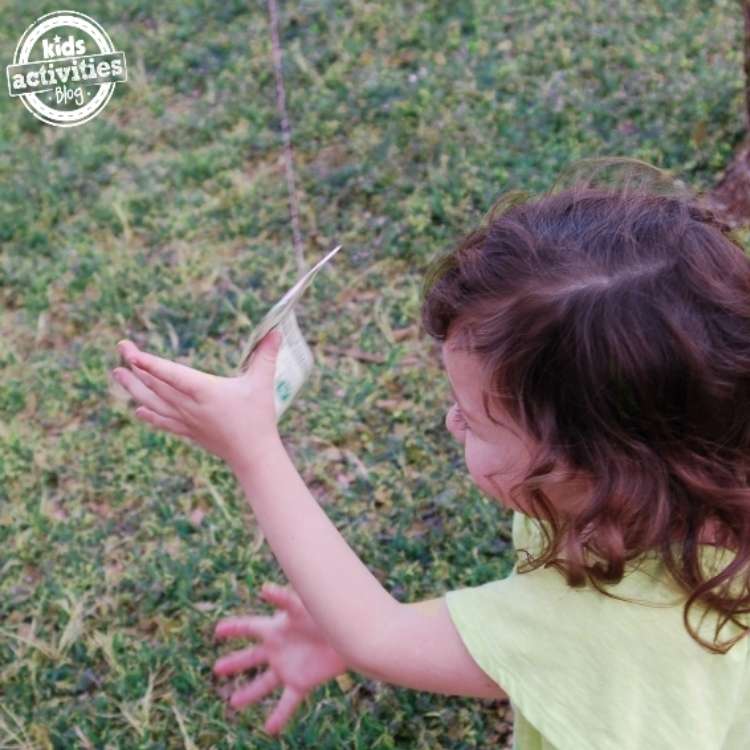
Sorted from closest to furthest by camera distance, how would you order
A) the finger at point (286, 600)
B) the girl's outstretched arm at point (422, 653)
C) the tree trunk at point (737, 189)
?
1. the girl's outstretched arm at point (422, 653)
2. the finger at point (286, 600)
3. the tree trunk at point (737, 189)

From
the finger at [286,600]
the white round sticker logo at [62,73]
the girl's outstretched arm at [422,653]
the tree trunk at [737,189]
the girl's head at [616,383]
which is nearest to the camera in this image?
the girl's head at [616,383]

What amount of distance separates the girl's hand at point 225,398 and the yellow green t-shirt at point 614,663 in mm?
364

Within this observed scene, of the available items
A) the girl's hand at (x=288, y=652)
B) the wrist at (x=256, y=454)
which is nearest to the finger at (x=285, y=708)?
the girl's hand at (x=288, y=652)

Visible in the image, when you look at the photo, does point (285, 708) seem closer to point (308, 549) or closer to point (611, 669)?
point (308, 549)

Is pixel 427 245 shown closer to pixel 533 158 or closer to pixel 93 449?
pixel 533 158

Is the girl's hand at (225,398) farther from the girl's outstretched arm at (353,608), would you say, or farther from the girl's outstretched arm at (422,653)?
the girl's outstretched arm at (422,653)

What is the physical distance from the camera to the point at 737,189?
3.26 metres

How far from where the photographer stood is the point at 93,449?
114 inches

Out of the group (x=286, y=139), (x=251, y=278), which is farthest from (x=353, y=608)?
(x=286, y=139)

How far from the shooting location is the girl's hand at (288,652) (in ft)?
5.40

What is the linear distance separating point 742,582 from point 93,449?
196 centimetres

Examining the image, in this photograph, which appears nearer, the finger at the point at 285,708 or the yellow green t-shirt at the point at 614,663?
the yellow green t-shirt at the point at 614,663

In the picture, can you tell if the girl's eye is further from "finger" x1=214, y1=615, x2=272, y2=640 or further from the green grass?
the green grass

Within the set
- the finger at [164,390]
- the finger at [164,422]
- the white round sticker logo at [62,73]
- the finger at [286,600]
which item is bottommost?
the finger at [286,600]
